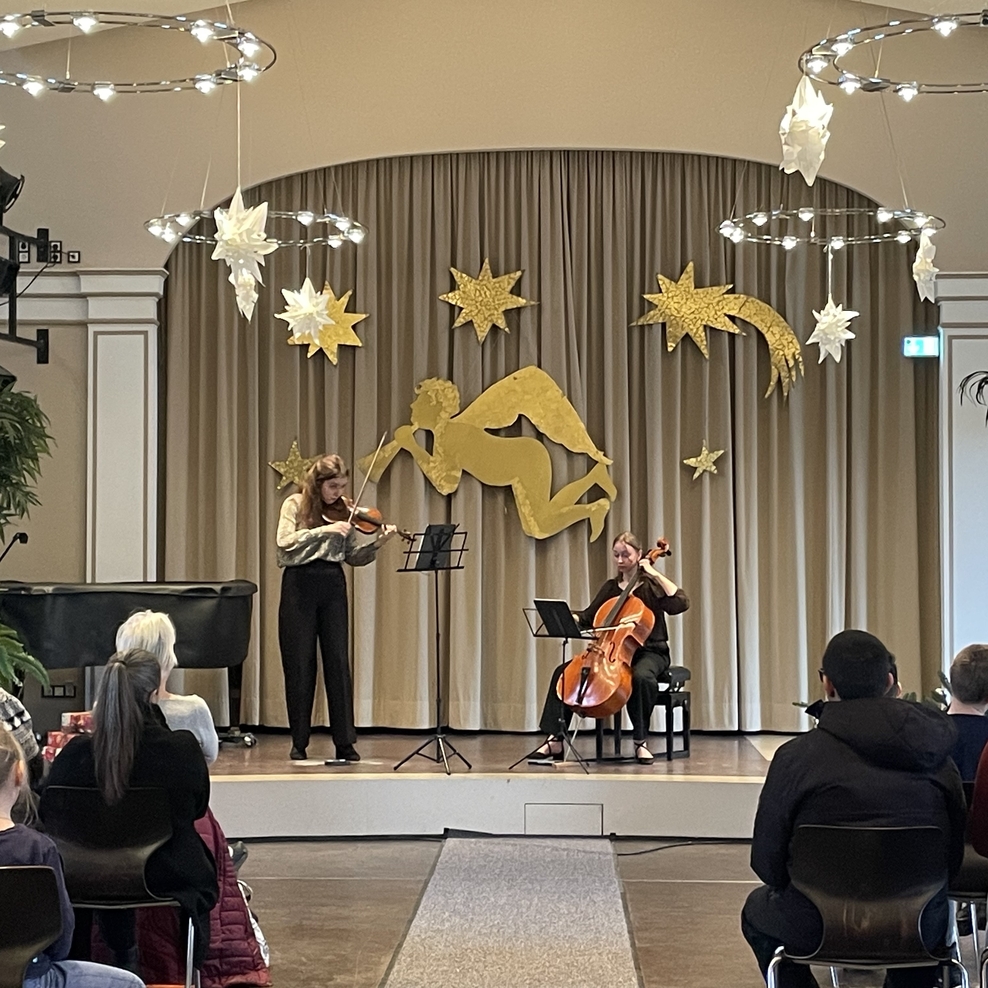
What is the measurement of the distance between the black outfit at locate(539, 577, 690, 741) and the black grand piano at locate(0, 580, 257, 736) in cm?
166

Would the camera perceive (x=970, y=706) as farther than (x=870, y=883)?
Yes

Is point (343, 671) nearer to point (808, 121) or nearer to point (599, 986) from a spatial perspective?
point (599, 986)

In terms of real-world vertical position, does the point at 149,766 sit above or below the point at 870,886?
above

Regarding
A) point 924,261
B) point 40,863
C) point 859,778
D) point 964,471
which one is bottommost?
point 40,863

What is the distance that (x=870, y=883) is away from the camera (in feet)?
10.7

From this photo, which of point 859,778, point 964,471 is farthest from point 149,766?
point 964,471

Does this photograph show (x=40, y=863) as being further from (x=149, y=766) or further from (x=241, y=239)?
(x=241, y=239)

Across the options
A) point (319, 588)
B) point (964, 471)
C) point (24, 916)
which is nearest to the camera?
point (24, 916)

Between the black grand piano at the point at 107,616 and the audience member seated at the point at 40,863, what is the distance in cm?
414

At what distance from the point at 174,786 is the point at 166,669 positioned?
1.29 feet

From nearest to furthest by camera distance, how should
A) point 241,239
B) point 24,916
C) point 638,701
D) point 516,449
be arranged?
point 24,916 < point 241,239 < point 638,701 < point 516,449

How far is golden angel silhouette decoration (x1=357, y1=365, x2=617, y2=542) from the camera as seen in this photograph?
8648mm

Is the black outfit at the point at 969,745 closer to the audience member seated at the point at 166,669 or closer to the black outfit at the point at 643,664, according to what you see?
the audience member seated at the point at 166,669

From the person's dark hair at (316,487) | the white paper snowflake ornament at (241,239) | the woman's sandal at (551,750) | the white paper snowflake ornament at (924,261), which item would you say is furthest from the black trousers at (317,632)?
the white paper snowflake ornament at (924,261)
